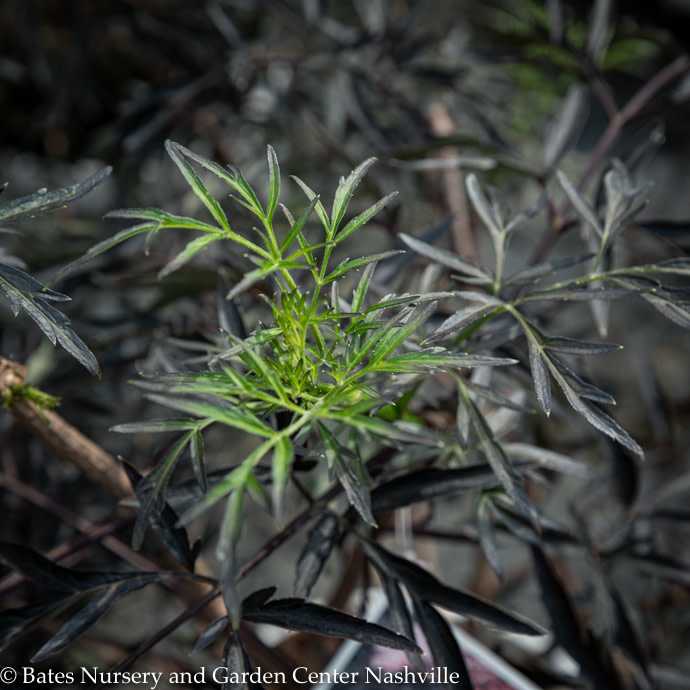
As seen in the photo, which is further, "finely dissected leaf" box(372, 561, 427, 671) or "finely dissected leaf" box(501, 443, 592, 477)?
"finely dissected leaf" box(501, 443, 592, 477)

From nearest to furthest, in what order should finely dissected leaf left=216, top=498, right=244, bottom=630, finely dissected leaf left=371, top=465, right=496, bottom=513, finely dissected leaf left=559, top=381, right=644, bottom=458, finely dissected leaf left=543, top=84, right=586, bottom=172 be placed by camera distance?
finely dissected leaf left=216, top=498, right=244, bottom=630 < finely dissected leaf left=559, top=381, right=644, bottom=458 < finely dissected leaf left=371, top=465, right=496, bottom=513 < finely dissected leaf left=543, top=84, right=586, bottom=172

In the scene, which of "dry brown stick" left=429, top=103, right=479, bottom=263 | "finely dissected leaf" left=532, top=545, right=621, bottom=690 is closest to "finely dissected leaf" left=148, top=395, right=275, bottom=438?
"finely dissected leaf" left=532, top=545, right=621, bottom=690

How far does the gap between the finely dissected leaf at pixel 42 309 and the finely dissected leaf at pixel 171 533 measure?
0.34ft

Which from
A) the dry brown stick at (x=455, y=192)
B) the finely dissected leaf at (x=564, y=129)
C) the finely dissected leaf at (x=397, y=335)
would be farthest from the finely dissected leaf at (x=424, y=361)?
the dry brown stick at (x=455, y=192)

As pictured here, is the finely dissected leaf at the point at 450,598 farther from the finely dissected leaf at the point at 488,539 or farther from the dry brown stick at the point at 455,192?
the dry brown stick at the point at 455,192

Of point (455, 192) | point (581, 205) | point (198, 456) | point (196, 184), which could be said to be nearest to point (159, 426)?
point (198, 456)

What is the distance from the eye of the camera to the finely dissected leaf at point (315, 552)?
1.54 feet

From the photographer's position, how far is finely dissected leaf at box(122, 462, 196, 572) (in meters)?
0.47

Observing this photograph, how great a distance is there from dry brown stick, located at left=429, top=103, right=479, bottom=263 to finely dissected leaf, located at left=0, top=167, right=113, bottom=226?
60 cm

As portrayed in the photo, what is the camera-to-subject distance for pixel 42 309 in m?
0.40

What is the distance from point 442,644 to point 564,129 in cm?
52

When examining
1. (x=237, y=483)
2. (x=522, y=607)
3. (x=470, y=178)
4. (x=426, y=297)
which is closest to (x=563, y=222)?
(x=470, y=178)

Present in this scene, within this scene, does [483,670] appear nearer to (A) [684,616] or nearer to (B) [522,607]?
(A) [684,616]

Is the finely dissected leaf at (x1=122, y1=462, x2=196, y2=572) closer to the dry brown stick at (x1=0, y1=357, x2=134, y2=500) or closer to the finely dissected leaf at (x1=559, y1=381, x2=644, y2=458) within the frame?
the dry brown stick at (x1=0, y1=357, x2=134, y2=500)
